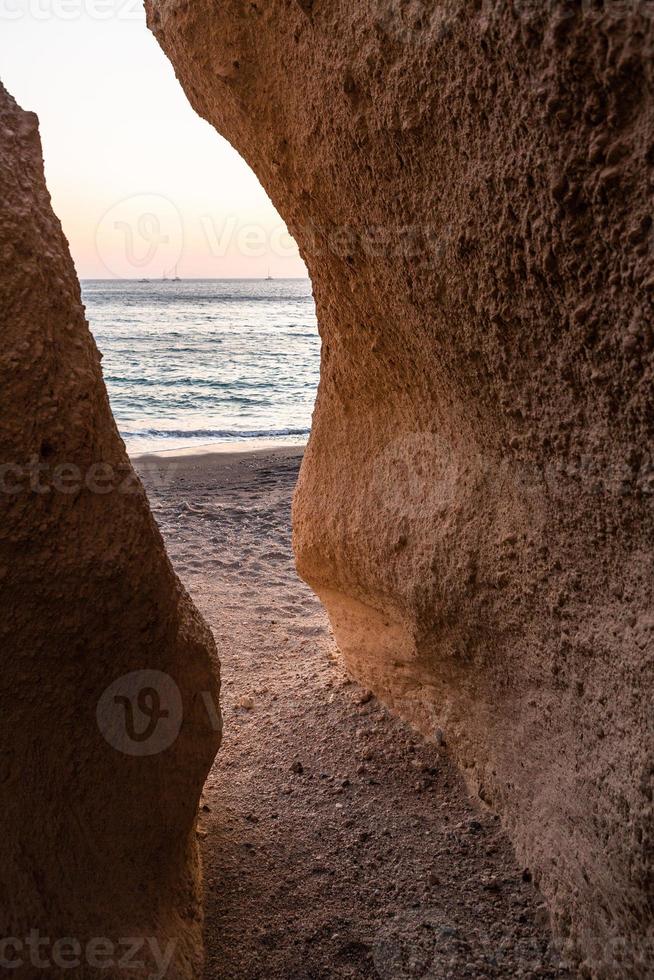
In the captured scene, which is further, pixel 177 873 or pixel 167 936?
pixel 177 873

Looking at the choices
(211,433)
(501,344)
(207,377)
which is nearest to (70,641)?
(501,344)

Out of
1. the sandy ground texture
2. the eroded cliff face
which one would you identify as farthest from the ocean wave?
the eroded cliff face

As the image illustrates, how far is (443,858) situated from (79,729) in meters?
1.02

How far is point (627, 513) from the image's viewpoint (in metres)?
1.47

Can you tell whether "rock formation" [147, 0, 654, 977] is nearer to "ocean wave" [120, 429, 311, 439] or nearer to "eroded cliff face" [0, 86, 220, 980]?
"eroded cliff face" [0, 86, 220, 980]

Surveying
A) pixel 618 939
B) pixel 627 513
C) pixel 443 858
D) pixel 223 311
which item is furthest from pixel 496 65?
pixel 223 311

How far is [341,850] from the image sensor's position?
2160 millimetres

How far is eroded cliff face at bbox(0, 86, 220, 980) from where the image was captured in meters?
1.44

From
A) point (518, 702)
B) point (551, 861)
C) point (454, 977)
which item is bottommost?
point (454, 977)

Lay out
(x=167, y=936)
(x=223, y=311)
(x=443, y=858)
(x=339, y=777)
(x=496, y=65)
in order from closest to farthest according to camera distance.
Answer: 1. (x=496, y=65)
2. (x=167, y=936)
3. (x=443, y=858)
4. (x=339, y=777)
5. (x=223, y=311)

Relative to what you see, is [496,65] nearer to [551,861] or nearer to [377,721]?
[551,861]

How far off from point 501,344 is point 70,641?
3.30 feet

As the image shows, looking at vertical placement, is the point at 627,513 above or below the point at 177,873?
above

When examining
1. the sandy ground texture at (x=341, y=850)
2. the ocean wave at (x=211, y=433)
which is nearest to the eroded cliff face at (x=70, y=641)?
the sandy ground texture at (x=341, y=850)
